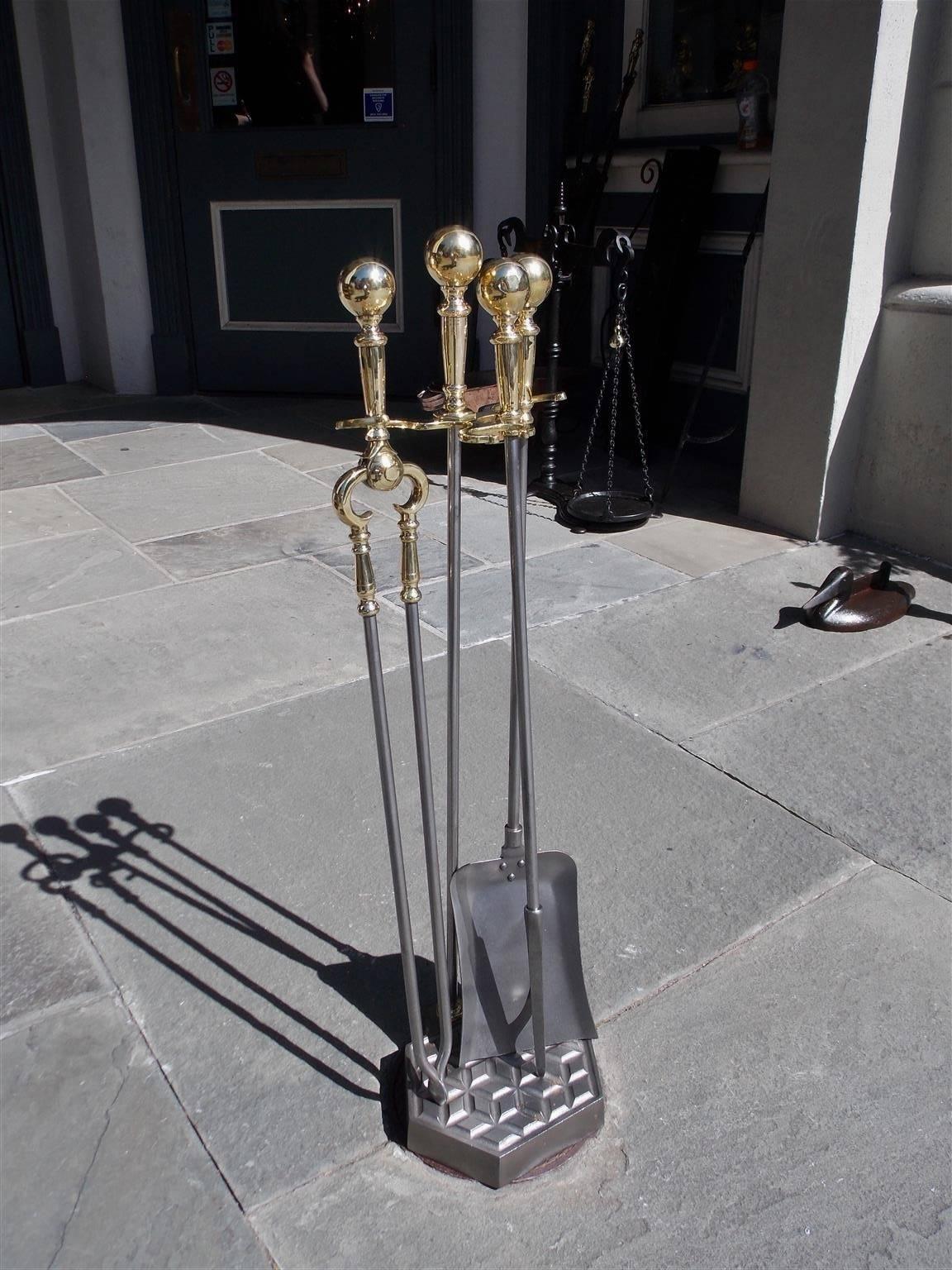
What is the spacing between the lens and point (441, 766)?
295cm

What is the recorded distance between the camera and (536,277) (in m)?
1.55

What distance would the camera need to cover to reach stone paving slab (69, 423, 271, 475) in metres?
5.73

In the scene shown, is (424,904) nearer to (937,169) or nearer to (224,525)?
(224,525)

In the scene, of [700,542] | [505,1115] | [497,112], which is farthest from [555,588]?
[497,112]

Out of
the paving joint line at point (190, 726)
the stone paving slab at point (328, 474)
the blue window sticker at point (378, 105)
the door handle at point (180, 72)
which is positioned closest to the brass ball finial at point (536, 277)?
the paving joint line at point (190, 726)

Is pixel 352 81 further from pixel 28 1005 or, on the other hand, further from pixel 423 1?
pixel 28 1005

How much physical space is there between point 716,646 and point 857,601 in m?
0.62

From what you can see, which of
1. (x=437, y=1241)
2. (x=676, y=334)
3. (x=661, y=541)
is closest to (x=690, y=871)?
(x=437, y=1241)

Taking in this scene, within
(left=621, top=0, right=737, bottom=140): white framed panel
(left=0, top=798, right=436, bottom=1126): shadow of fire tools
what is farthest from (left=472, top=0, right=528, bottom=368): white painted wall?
(left=0, top=798, right=436, bottom=1126): shadow of fire tools

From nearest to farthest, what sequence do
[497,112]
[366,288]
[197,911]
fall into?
[366,288], [197,911], [497,112]

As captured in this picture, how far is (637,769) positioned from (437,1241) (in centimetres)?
142

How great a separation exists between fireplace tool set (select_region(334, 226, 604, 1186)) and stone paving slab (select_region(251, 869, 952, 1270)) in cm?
8

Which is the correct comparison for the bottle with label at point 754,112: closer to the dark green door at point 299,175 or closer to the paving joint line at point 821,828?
the dark green door at point 299,175

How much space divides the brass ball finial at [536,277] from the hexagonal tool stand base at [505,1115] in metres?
1.22
